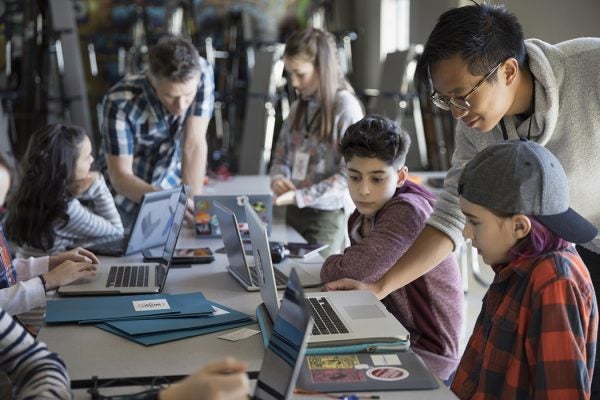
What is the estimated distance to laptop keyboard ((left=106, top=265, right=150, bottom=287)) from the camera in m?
2.09

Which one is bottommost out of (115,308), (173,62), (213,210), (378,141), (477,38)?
(213,210)

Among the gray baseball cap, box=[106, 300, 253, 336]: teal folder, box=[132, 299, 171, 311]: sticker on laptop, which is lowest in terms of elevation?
box=[132, 299, 171, 311]: sticker on laptop

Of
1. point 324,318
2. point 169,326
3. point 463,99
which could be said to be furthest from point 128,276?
point 463,99

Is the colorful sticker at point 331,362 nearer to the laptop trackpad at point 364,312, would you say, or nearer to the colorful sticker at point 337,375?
the colorful sticker at point 337,375

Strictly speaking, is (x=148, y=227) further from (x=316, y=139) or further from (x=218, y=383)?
(x=218, y=383)

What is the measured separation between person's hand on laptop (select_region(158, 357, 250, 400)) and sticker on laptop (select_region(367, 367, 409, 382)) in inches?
13.1

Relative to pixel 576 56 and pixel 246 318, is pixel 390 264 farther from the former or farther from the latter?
pixel 576 56

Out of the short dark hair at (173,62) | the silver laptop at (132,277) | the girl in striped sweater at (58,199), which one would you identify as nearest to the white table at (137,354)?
the silver laptop at (132,277)

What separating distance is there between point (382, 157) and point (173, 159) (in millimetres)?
1282

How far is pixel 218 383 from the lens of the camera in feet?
3.55

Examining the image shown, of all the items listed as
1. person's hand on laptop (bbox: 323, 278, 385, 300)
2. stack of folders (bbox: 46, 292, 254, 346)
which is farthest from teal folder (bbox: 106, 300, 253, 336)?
person's hand on laptop (bbox: 323, 278, 385, 300)

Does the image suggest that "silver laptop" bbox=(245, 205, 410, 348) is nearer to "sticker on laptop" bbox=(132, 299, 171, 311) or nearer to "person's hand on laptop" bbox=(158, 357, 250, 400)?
"sticker on laptop" bbox=(132, 299, 171, 311)

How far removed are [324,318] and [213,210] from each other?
134cm

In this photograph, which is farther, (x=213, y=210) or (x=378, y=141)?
(x=213, y=210)
